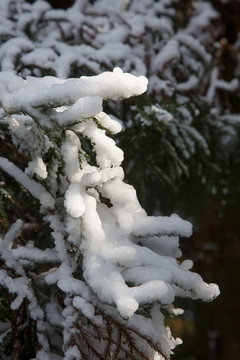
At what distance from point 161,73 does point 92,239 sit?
0.92 meters

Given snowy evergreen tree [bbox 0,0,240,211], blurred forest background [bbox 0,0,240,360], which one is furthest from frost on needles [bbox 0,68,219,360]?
snowy evergreen tree [bbox 0,0,240,211]

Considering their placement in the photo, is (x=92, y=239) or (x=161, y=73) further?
(x=161, y=73)

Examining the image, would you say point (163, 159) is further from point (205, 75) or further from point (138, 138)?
point (205, 75)

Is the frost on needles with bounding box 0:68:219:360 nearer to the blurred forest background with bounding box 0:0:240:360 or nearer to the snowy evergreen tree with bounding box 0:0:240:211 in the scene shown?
the blurred forest background with bounding box 0:0:240:360

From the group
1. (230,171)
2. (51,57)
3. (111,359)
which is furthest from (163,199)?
(111,359)

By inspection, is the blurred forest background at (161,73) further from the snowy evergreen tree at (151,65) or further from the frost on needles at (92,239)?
the frost on needles at (92,239)

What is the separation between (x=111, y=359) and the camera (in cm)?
79

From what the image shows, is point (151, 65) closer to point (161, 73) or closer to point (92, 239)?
point (161, 73)

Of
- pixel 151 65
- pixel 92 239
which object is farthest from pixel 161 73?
pixel 92 239

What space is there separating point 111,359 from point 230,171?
1084 millimetres

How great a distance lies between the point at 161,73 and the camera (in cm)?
148

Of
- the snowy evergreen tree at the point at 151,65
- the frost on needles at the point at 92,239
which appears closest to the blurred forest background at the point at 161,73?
the snowy evergreen tree at the point at 151,65

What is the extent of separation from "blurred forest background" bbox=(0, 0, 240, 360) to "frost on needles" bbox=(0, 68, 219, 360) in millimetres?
187

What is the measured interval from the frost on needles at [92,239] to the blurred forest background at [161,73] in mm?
187
